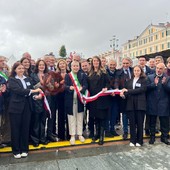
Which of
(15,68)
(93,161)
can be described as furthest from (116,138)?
(15,68)

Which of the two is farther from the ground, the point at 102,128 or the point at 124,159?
the point at 102,128

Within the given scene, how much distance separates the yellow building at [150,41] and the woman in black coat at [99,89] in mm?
59262

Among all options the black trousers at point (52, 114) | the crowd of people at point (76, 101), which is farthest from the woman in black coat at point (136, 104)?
the black trousers at point (52, 114)

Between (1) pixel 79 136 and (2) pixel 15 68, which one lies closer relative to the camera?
(2) pixel 15 68

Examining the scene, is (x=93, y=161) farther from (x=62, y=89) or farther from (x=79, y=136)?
(x=62, y=89)

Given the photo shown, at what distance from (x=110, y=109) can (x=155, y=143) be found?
1344mm

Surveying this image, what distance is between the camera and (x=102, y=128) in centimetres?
498

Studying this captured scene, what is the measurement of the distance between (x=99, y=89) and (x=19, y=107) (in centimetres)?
184

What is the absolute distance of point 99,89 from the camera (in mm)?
4930

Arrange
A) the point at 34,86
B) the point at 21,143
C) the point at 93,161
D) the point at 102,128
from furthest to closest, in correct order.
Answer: the point at 102,128
the point at 34,86
the point at 21,143
the point at 93,161

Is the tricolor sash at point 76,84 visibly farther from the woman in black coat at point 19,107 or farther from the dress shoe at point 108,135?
the dress shoe at point 108,135

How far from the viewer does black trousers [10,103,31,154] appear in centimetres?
419

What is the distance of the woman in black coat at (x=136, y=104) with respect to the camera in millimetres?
4793

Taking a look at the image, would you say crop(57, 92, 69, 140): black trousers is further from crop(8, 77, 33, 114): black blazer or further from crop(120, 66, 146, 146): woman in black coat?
crop(120, 66, 146, 146): woman in black coat
